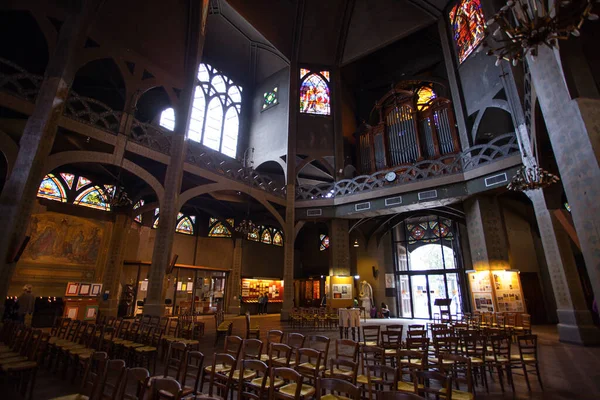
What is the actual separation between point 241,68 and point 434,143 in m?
11.6

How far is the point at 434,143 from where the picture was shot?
13961 mm

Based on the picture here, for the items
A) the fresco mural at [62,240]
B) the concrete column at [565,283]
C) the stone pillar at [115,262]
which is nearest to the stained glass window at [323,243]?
the stone pillar at [115,262]

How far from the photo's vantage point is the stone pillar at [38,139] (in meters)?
6.42

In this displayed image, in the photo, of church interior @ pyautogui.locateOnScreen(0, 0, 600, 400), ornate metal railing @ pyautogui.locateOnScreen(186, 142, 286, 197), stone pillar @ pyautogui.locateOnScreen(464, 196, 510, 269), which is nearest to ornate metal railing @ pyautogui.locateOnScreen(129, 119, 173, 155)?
church interior @ pyautogui.locateOnScreen(0, 0, 600, 400)

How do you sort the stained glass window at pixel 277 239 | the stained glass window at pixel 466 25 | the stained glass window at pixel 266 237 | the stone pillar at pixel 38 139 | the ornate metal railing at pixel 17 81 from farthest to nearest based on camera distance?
the stained glass window at pixel 277 239, the stained glass window at pixel 266 237, the stained glass window at pixel 466 25, the ornate metal railing at pixel 17 81, the stone pillar at pixel 38 139

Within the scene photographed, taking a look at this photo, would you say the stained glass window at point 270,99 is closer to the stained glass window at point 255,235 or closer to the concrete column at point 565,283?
the stained glass window at point 255,235

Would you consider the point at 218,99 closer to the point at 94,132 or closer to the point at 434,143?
the point at 94,132

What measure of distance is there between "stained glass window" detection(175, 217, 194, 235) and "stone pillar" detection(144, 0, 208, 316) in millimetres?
6650

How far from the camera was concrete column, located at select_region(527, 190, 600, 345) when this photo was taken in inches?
299

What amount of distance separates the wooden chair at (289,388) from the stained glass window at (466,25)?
13.7m

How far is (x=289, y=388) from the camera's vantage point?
10.9 feet

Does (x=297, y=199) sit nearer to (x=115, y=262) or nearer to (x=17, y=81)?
(x=115, y=262)

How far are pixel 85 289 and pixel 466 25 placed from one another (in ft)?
57.7

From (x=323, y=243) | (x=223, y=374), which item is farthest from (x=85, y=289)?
(x=323, y=243)
